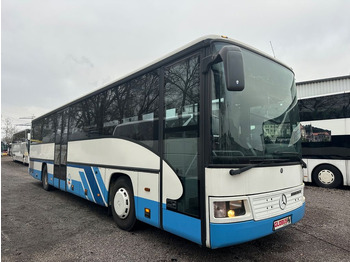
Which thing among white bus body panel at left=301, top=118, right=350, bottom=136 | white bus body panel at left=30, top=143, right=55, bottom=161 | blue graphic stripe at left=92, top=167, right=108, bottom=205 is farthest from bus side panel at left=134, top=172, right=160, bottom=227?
white bus body panel at left=301, top=118, right=350, bottom=136

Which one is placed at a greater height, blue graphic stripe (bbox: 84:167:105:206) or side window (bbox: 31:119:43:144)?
side window (bbox: 31:119:43:144)

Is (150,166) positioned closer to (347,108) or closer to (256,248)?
(256,248)

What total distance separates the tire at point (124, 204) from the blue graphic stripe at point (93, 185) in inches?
26.0

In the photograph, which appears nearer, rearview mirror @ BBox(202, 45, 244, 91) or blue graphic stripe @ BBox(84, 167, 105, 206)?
rearview mirror @ BBox(202, 45, 244, 91)

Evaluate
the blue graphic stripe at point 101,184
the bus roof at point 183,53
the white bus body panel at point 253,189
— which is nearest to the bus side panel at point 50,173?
the blue graphic stripe at point 101,184

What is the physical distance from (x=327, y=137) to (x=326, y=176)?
1.40 metres

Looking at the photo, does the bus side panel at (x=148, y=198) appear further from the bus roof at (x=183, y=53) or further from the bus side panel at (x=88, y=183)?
the bus roof at (x=183, y=53)

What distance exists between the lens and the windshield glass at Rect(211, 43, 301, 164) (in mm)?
3002

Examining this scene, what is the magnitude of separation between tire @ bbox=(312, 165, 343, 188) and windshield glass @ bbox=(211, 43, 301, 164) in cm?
581

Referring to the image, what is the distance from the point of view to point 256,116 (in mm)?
3297

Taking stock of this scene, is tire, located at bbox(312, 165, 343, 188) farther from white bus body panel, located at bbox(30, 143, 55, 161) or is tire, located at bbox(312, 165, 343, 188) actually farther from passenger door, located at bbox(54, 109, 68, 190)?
white bus body panel, located at bbox(30, 143, 55, 161)

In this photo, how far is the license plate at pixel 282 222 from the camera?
322 centimetres

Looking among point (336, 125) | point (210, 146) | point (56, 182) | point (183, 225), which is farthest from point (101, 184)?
point (336, 125)

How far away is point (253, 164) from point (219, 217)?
799 mm
